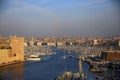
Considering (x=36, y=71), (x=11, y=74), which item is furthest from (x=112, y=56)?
(x=11, y=74)

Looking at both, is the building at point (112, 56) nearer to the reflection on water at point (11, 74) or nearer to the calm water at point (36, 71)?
the calm water at point (36, 71)

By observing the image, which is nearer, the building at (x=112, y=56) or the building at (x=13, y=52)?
the building at (x=112, y=56)

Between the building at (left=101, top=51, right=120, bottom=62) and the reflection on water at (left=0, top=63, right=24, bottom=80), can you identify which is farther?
the building at (left=101, top=51, right=120, bottom=62)

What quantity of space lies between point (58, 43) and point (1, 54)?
56.2 ft

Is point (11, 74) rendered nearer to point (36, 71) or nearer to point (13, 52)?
point (36, 71)

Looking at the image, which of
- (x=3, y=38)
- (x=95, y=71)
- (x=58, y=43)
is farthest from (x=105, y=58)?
(x=58, y=43)

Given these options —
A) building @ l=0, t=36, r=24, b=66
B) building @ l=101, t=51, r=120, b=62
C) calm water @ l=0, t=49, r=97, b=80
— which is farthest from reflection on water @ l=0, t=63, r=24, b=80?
building @ l=101, t=51, r=120, b=62

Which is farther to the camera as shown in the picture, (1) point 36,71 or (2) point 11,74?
(1) point 36,71

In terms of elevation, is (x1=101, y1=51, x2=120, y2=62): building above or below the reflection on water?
above

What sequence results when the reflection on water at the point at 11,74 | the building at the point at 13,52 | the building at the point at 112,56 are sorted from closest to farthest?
1. the reflection on water at the point at 11,74
2. the building at the point at 112,56
3. the building at the point at 13,52

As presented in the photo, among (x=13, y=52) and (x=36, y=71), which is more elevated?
(x=13, y=52)

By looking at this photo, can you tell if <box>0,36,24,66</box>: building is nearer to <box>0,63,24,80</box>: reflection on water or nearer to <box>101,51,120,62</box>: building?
<box>0,63,24,80</box>: reflection on water

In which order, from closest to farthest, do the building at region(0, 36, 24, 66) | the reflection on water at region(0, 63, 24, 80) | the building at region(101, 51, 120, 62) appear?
the reflection on water at region(0, 63, 24, 80), the building at region(101, 51, 120, 62), the building at region(0, 36, 24, 66)

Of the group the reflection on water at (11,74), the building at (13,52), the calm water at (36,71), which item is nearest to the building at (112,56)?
the calm water at (36,71)
